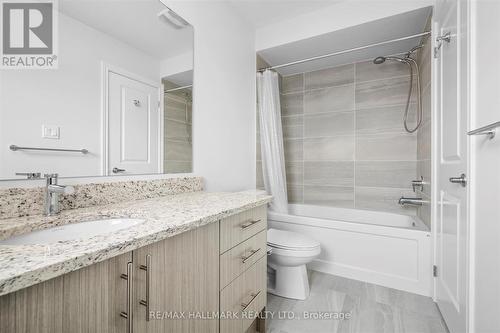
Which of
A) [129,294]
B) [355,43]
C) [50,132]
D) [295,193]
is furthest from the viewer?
[295,193]

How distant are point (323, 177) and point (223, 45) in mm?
1888

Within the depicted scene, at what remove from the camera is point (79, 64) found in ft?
3.30

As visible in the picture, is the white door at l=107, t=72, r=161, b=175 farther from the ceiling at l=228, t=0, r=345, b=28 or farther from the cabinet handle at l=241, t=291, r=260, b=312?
the ceiling at l=228, t=0, r=345, b=28

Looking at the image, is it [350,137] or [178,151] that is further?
[350,137]

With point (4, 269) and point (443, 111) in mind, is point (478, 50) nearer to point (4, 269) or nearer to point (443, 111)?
point (443, 111)

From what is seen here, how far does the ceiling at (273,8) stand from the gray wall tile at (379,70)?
2.85 feet

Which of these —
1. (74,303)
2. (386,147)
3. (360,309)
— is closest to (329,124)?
→ (386,147)

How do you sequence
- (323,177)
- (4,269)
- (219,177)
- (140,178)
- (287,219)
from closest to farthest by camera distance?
(4,269) < (140,178) < (219,177) < (287,219) < (323,177)

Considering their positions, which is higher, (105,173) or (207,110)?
(207,110)

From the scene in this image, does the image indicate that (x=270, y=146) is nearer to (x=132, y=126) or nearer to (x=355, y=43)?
(x=355, y=43)

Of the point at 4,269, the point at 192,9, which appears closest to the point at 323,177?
the point at 192,9

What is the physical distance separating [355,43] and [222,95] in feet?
4.87

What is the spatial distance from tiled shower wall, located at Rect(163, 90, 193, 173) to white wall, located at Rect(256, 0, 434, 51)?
1.35m

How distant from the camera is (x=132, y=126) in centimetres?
125
